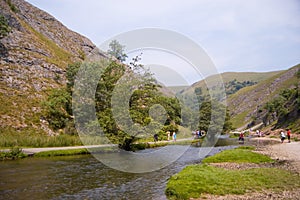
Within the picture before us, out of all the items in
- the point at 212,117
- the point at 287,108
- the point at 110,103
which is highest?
the point at 287,108

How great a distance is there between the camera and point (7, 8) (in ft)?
393

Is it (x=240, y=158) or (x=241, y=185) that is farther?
(x=240, y=158)

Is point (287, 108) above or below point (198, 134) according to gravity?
above

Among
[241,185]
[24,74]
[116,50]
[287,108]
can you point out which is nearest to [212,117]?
[116,50]

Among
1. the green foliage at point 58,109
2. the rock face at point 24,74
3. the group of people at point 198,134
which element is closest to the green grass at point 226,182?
the rock face at point 24,74

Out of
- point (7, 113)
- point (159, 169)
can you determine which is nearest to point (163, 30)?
point (159, 169)

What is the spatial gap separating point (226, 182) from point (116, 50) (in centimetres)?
6181

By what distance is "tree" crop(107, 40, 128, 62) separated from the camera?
74188 millimetres

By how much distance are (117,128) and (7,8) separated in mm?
100865

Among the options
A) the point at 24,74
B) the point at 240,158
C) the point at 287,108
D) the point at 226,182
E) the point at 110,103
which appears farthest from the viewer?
the point at 287,108

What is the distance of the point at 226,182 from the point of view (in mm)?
19578

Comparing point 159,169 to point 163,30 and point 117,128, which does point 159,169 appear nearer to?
point 163,30

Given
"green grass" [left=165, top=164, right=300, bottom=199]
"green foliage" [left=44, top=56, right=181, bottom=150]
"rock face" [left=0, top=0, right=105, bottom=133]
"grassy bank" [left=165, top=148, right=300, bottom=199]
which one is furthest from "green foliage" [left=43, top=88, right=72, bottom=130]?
"grassy bank" [left=165, top=148, right=300, bottom=199]

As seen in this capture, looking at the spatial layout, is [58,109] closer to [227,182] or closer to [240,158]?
[240,158]
